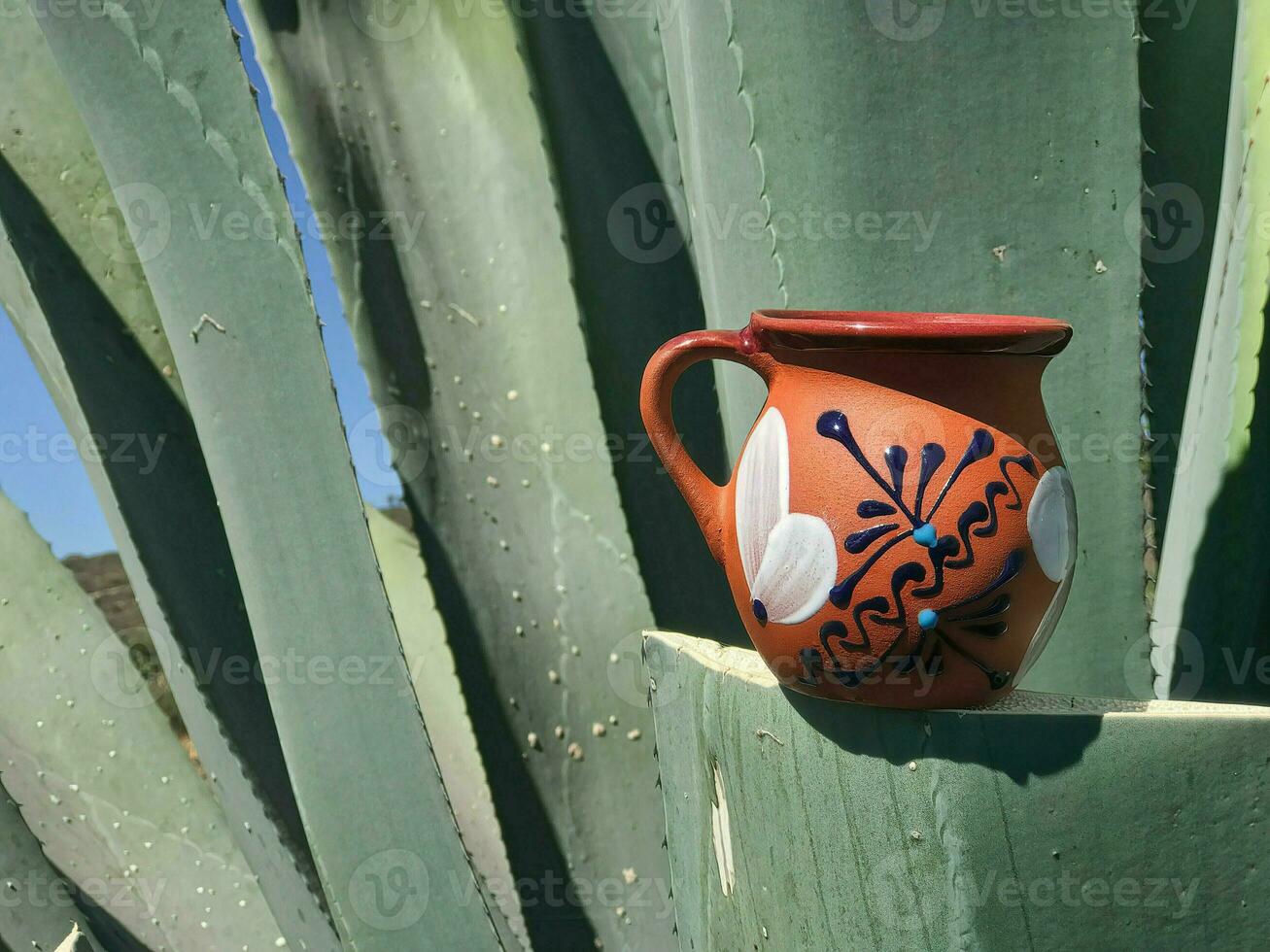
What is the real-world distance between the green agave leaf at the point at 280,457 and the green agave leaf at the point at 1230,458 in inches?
30.1

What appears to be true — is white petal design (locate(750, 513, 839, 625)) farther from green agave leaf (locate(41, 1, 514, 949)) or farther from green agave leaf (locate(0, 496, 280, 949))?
green agave leaf (locate(0, 496, 280, 949))

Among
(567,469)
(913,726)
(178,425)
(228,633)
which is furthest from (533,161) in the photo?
(913,726)

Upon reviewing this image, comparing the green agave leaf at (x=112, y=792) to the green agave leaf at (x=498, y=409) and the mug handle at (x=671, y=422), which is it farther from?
the mug handle at (x=671, y=422)

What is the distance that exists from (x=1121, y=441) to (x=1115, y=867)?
0.43 meters

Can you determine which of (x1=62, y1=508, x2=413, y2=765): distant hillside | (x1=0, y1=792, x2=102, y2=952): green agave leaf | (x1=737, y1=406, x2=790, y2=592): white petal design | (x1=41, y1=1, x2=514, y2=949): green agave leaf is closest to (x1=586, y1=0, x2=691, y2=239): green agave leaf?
(x1=41, y1=1, x2=514, y2=949): green agave leaf

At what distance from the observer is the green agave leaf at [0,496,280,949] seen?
4.88 feet

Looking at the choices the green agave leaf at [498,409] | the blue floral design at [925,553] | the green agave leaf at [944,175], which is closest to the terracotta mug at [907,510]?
the blue floral design at [925,553]

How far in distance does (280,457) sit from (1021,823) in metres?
0.75

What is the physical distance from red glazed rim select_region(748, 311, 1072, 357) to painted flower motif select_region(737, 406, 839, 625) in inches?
2.5

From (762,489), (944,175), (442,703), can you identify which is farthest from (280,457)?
(442,703)

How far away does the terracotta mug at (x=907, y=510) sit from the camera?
0.73 m

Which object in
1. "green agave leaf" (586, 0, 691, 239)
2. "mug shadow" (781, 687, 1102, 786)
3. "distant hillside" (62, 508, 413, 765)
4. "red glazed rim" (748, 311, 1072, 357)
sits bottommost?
"distant hillside" (62, 508, 413, 765)

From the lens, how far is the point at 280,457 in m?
1.14

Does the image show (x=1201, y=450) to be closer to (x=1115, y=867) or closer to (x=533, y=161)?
(x=1115, y=867)
